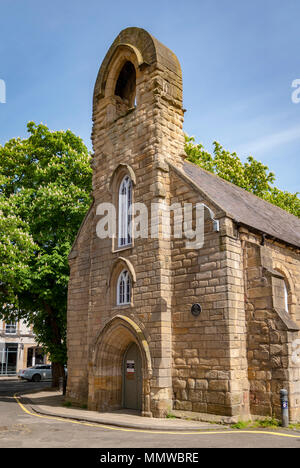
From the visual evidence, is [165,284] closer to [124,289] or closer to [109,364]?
[124,289]

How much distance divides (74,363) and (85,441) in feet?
22.1

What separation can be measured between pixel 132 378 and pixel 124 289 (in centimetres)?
282

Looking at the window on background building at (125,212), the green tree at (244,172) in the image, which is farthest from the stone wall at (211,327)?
the green tree at (244,172)

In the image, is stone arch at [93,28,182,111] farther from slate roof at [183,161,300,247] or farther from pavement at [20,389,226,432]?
pavement at [20,389,226,432]

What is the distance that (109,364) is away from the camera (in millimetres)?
13961

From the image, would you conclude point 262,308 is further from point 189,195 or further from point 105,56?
point 105,56

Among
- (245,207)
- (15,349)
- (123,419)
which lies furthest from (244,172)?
(15,349)

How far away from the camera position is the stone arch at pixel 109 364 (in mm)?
13547

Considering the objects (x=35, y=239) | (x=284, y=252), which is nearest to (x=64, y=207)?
(x=35, y=239)

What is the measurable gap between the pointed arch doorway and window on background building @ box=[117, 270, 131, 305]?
144cm

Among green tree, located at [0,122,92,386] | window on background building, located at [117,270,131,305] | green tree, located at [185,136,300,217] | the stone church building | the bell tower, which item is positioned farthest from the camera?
green tree, located at [185,136,300,217]

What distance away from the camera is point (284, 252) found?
561 inches

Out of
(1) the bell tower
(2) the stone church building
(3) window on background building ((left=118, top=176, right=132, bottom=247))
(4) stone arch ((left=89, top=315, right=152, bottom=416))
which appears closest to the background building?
(2) the stone church building

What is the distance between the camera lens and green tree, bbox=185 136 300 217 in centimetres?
2811
